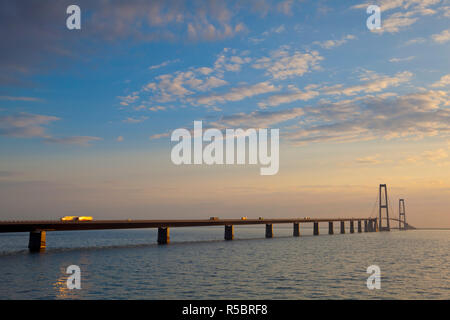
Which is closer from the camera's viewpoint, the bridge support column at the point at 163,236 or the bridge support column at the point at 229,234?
the bridge support column at the point at 163,236

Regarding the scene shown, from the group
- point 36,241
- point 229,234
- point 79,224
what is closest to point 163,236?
point 79,224

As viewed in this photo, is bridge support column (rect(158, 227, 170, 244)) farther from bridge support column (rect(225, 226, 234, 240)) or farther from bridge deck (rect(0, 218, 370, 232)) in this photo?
bridge support column (rect(225, 226, 234, 240))

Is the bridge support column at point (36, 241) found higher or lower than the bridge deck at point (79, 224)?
lower

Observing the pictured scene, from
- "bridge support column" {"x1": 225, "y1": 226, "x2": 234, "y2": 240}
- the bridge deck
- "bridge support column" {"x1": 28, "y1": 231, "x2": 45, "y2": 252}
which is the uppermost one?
the bridge deck

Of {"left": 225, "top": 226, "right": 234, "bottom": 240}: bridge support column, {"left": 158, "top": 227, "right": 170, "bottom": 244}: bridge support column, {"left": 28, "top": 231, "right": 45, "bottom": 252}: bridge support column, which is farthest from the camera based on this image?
{"left": 225, "top": 226, "right": 234, "bottom": 240}: bridge support column

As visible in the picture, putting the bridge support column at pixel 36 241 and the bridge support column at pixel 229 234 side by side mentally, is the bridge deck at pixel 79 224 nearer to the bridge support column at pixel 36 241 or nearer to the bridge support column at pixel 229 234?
the bridge support column at pixel 36 241

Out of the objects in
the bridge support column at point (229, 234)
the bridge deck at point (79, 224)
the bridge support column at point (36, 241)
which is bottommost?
the bridge support column at point (229, 234)

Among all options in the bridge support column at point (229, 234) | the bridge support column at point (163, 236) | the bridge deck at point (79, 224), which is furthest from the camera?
the bridge support column at point (229, 234)

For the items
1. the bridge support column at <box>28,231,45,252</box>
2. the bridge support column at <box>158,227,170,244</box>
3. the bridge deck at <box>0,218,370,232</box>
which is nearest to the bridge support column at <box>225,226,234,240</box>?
the bridge deck at <box>0,218,370,232</box>

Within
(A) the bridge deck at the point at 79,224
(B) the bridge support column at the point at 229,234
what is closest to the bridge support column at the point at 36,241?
(A) the bridge deck at the point at 79,224
